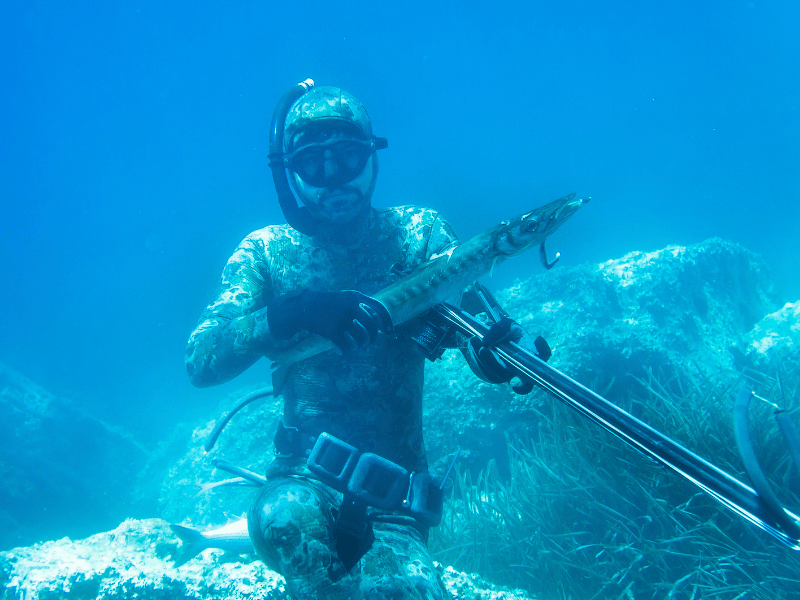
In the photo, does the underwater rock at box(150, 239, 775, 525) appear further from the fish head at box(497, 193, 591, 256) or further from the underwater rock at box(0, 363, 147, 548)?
the underwater rock at box(0, 363, 147, 548)

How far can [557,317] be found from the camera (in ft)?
22.7

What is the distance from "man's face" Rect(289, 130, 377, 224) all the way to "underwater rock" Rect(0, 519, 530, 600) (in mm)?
3133

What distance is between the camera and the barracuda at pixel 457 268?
2178 mm

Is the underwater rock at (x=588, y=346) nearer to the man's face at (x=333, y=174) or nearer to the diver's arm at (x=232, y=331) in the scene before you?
the man's face at (x=333, y=174)

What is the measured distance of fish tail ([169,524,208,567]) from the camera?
456cm

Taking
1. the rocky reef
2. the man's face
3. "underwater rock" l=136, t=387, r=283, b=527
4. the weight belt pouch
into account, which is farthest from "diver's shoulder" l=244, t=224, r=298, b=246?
"underwater rock" l=136, t=387, r=283, b=527

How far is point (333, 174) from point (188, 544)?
4.89 meters

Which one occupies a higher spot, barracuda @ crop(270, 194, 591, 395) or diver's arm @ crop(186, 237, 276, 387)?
barracuda @ crop(270, 194, 591, 395)

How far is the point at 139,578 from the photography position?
3547 mm

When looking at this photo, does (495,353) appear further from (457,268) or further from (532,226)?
(532,226)

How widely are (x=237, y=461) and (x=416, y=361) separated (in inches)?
368

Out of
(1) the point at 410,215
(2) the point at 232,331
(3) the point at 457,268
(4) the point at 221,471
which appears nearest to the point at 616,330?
(1) the point at 410,215

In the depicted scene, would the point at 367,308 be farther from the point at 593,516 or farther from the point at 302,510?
the point at 593,516

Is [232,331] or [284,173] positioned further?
[284,173]
